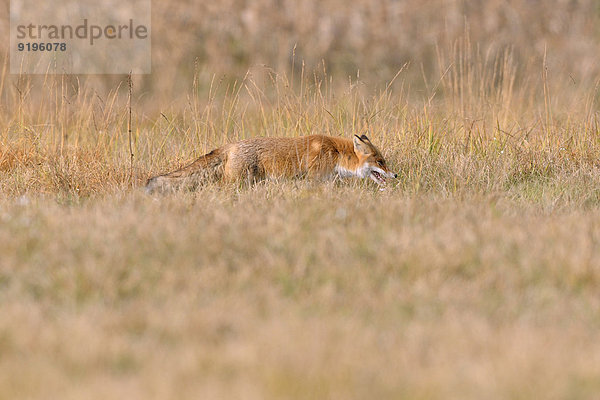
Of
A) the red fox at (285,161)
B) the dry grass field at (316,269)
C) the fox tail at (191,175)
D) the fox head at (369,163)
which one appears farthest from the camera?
the fox head at (369,163)

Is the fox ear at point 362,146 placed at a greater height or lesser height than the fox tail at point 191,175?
greater

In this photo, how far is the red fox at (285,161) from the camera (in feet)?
25.4

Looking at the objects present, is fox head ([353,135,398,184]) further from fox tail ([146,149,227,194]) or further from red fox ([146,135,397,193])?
fox tail ([146,149,227,194])

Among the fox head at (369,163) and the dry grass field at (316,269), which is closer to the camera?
the dry grass field at (316,269)

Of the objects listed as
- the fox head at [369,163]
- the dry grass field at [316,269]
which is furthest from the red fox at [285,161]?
the dry grass field at [316,269]

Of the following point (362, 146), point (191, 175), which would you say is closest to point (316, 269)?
point (191, 175)

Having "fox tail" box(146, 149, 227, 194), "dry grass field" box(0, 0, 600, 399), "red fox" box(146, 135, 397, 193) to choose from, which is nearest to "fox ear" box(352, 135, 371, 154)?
"red fox" box(146, 135, 397, 193)

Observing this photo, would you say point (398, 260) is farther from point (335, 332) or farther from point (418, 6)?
point (418, 6)

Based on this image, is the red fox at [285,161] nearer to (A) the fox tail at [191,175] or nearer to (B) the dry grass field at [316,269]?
(A) the fox tail at [191,175]

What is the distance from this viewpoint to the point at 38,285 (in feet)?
15.1

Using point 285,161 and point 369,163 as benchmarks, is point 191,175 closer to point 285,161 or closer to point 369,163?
point 285,161

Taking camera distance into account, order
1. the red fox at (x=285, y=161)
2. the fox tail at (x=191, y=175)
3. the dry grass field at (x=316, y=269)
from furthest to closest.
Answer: the red fox at (x=285, y=161)
the fox tail at (x=191, y=175)
the dry grass field at (x=316, y=269)

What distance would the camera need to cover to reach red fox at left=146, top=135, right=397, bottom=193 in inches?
305

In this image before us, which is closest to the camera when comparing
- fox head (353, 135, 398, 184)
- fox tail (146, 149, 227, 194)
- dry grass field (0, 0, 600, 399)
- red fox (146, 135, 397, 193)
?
dry grass field (0, 0, 600, 399)
